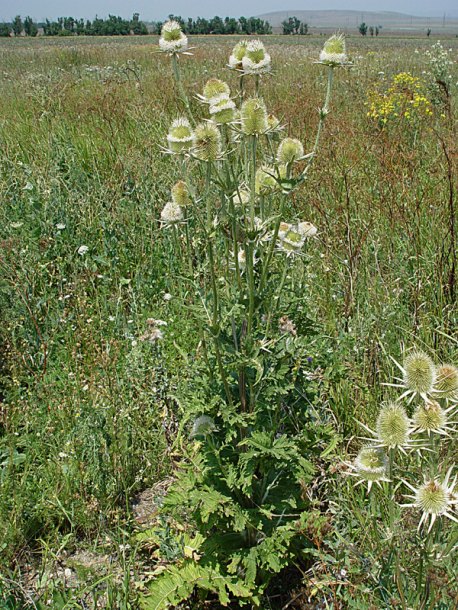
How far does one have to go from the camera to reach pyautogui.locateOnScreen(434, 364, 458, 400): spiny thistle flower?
4.44 ft

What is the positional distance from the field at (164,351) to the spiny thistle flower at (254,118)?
24 cm

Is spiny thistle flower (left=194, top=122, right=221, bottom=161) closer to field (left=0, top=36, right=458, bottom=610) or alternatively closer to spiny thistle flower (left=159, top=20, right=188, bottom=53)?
field (left=0, top=36, right=458, bottom=610)

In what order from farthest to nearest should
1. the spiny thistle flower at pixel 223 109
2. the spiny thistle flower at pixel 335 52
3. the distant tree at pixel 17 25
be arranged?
the distant tree at pixel 17 25 < the spiny thistle flower at pixel 335 52 < the spiny thistle flower at pixel 223 109

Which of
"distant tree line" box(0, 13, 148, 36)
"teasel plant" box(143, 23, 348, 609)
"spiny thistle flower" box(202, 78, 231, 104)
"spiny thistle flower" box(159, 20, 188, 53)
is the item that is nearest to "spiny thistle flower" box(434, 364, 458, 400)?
"teasel plant" box(143, 23, 348, 609)

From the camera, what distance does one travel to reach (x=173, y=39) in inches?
73.7

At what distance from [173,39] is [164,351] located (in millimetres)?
1705

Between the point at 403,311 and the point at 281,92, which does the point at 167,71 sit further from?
the point at 403,311

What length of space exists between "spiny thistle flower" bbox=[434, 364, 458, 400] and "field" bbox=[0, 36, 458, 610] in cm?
17

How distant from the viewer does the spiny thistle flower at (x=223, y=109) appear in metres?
1.64

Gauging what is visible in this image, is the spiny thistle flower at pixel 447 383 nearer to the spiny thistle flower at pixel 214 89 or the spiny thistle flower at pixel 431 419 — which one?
the spiny thistle flower at pixel 431 419

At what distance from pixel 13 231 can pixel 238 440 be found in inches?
107

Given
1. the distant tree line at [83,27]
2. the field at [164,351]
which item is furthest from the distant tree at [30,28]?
the field at [164,351]

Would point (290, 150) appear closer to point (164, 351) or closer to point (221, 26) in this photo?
point (164, 351)

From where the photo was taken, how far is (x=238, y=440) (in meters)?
2.05
